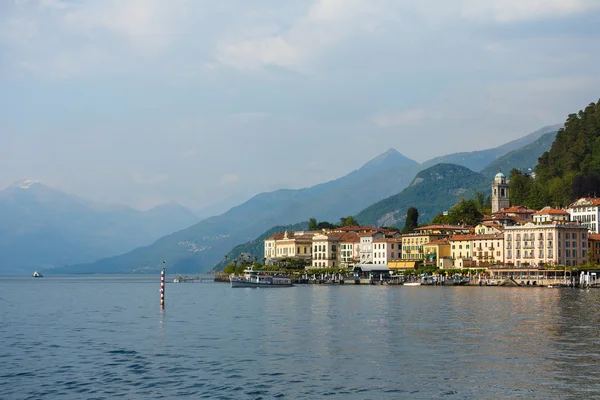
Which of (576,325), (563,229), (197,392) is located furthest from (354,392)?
(563,229)

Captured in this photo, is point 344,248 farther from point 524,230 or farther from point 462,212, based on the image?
point 524,230

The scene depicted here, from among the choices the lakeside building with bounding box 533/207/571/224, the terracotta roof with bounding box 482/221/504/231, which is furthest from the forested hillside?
the terracotta roof with bounding box 482/221/504/231

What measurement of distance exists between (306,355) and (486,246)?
11022 centimetres

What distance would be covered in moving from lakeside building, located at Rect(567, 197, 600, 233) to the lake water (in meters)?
87.7

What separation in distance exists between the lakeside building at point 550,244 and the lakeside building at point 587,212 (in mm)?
15262

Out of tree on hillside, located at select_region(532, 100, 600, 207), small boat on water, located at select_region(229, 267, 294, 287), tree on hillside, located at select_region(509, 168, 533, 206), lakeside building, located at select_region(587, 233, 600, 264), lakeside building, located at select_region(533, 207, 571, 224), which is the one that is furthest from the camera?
tree on hillside, located at select_region(509, 168, 533, 206)

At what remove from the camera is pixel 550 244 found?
13288 centimetres

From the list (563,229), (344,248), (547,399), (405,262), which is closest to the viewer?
(547,399)

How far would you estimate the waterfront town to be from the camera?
133 meters

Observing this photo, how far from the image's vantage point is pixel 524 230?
453 feet

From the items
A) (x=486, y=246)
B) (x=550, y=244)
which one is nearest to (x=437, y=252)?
(x=486, y=246)

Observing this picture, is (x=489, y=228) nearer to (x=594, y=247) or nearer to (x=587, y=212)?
(x=587, y=212)

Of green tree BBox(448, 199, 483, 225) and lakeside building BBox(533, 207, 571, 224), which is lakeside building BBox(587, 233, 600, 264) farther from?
green tree BBox(448, 199, 483, 225)

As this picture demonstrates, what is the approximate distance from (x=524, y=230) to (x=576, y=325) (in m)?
87.0
